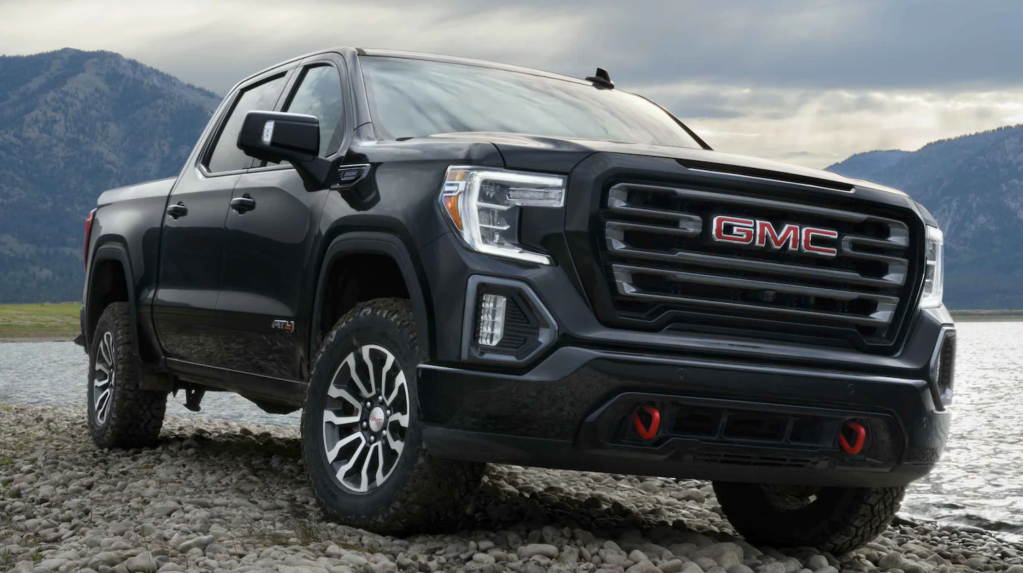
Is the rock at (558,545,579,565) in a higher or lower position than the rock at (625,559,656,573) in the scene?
lower

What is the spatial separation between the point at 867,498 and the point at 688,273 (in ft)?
4.66

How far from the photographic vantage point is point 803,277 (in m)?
3.74

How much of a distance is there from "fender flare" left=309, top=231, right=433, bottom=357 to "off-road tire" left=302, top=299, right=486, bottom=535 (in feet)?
0.37

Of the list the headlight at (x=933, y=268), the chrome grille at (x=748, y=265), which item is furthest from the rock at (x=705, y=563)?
the headlight at (x=933, y=268)

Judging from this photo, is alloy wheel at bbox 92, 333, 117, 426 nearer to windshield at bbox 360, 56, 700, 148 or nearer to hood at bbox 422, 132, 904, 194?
windshield at bbox 360, 56, 700, 148

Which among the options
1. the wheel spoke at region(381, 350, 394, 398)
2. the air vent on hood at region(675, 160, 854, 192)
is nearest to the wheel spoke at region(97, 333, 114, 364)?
the wheel spoke at region(381, 350, 394, 398)

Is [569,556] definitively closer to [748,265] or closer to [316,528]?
[316,528]

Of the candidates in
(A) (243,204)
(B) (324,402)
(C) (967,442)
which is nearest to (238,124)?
(A) (243,204)

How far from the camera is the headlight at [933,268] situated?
4.08 metres

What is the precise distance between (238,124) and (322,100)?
1137 mm

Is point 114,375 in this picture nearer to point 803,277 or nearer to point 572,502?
point 572,502

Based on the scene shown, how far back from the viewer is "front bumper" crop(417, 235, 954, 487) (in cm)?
346

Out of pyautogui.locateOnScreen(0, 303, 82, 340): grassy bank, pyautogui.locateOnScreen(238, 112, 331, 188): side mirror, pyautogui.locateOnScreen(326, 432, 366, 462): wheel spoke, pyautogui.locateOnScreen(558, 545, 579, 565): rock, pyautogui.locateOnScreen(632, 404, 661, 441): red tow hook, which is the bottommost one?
pyautogui.locateOnScreen(0, 303, 82, 340): grassy bank

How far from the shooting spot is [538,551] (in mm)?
3902
